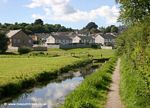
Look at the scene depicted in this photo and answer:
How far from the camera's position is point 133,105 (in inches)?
844

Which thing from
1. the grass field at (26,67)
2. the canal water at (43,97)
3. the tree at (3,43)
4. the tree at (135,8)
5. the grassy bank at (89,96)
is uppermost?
the tree at (135,8)

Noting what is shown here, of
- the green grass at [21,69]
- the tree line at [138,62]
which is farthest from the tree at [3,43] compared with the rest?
the tree line at [138,62]

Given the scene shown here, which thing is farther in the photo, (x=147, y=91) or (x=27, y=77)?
(x=27, y=77)

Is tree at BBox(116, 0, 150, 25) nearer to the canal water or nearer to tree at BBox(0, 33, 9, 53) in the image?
the canal water

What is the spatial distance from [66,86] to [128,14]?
11914 millimetres

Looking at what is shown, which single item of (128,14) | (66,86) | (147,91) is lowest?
(66,86)

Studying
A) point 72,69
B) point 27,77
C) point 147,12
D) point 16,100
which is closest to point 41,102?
point 16,100

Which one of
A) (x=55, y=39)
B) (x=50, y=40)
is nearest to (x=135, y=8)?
(x=55, y=39)

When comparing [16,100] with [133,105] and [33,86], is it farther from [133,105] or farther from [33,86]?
[133,105]

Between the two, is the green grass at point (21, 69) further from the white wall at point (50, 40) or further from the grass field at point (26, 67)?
the white wall at point (50, 40)

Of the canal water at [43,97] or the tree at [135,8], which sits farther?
the tree at [135,8]

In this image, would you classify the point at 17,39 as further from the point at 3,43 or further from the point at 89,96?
the point at 89,96

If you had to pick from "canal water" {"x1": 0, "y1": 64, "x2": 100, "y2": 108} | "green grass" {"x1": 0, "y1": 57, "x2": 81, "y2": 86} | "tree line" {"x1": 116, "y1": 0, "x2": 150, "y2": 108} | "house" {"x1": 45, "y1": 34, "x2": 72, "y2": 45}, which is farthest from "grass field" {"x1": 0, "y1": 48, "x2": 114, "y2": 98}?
"house" {"x1": 45, "y1": 34, "x2": 72, "y2": 45}

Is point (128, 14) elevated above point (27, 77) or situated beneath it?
elevated above
